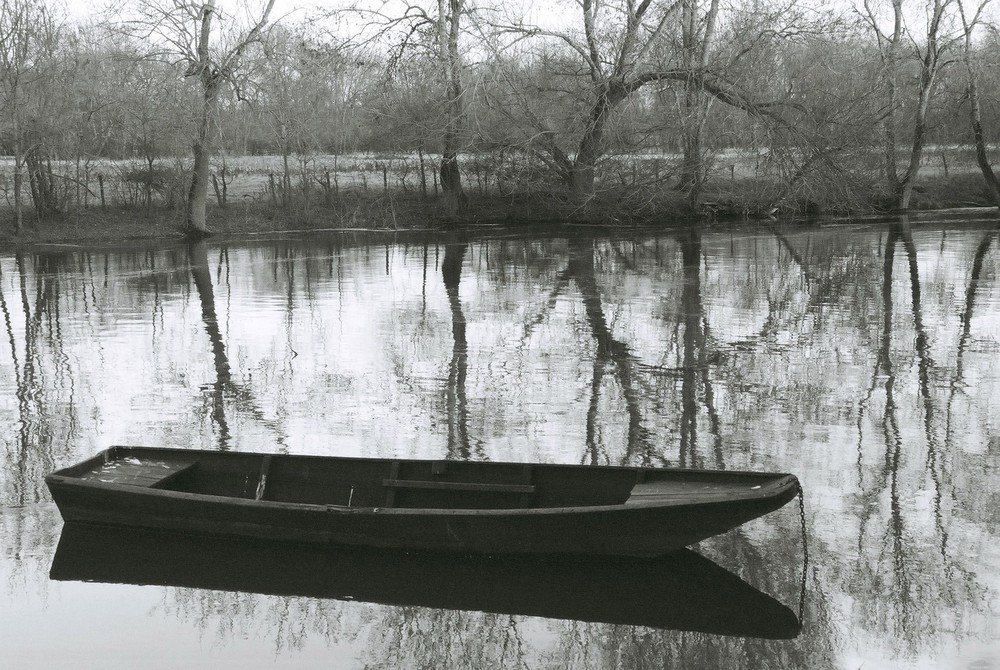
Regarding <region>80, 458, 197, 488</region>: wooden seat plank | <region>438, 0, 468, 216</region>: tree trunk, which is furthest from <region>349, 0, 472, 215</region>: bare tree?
<region>80, 458, 197, 488</region>: wooden seat plank

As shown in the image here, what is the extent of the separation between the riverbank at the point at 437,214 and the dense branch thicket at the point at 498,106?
21 centimetres

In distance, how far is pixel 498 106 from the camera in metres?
35.9

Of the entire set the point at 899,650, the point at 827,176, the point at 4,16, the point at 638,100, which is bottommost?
the point at 899,650

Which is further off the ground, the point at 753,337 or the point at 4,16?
the point at 4,16

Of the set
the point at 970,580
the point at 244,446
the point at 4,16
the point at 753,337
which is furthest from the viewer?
the point at 4,16

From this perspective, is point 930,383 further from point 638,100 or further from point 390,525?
point 638,100

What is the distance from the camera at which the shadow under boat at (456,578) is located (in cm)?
716

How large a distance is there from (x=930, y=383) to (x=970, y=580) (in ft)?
19.9

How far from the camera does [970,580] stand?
290 inches

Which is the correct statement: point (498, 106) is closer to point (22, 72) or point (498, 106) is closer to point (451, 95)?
point (451, 95)

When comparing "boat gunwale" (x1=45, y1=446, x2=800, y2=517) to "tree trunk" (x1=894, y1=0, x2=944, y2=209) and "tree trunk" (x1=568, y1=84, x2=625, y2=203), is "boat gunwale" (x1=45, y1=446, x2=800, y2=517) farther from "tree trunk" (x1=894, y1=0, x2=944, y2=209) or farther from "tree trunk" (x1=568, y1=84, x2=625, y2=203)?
"tree trunk" (x1=894, y1=0, x2=944, y2=209)

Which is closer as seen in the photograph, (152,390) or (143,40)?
(152,390)

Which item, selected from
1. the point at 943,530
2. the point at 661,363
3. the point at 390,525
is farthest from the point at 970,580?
the point at 661,363

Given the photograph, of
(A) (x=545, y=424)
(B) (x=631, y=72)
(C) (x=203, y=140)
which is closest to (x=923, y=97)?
(B) (x=631, y=72)
